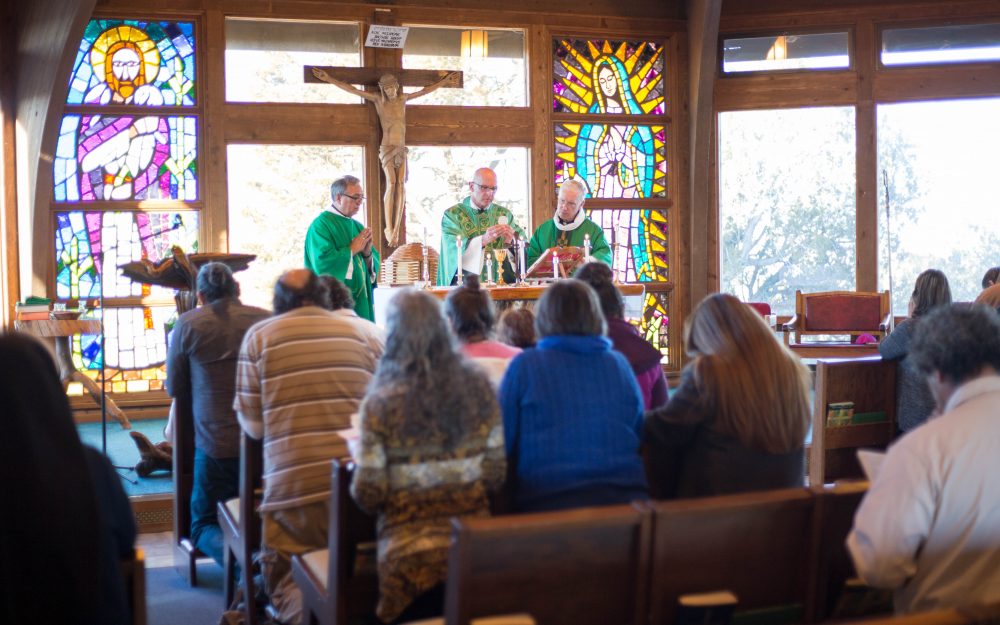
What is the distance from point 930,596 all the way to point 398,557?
124cm

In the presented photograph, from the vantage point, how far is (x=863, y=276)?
30.4ft

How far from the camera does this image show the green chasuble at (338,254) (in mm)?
7199

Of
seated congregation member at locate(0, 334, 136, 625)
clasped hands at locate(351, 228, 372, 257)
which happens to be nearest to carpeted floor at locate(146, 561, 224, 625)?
seated congregation member at locate(0, 334, 136, 625)

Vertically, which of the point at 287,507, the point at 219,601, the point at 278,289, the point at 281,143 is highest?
the point at 281,143

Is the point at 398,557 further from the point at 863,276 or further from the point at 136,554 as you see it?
the point at 863,276

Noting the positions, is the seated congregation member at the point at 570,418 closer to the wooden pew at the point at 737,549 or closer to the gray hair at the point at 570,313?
the gray hair at the point at 570,313

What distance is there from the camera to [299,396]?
3502 mm

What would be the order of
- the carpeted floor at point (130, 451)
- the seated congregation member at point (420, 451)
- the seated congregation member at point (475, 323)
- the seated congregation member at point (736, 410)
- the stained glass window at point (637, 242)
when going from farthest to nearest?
the stained glass window at point (637, 242)
the carpeted floor at point (130, 451)
the seated congregation member at point (475, 323)
the seated congregation member at point (736, 410)
the seated congregation member at point (420, 451)

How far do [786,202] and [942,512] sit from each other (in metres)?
7.75

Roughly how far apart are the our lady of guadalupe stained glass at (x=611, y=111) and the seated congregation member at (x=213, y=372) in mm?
5119

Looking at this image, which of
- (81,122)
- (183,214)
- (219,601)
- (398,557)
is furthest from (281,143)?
(398,557)

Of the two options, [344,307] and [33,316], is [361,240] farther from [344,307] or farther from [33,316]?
[344,307]

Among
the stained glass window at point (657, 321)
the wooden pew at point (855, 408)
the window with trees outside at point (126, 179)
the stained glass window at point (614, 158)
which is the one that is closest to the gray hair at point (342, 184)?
the window with trees outside at point (126, 179)

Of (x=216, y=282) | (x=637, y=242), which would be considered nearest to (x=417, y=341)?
(x=216, y=282)
